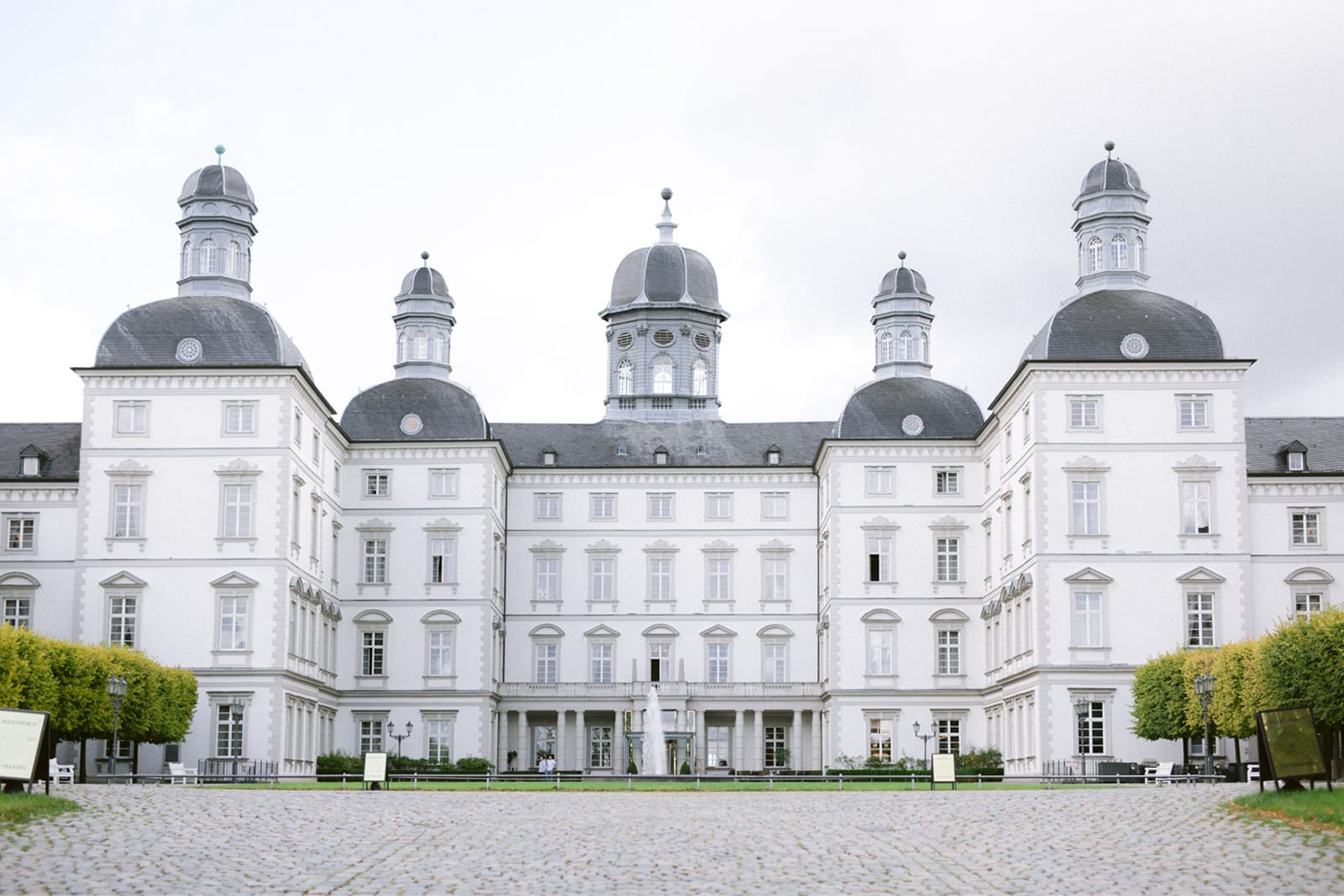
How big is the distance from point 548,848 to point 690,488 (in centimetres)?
4961

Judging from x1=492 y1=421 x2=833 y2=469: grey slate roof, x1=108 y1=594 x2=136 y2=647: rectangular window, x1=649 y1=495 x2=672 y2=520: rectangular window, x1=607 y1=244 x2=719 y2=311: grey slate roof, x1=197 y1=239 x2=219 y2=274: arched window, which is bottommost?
x1=108 y1=594 x2=136 y2=647: rectangular window

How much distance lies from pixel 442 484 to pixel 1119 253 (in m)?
26.6

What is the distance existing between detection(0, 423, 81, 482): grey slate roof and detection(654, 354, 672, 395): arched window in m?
25.8

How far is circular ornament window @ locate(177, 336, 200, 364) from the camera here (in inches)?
2291

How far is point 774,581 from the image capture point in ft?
240

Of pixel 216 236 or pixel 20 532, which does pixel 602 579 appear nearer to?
pixel 216 236

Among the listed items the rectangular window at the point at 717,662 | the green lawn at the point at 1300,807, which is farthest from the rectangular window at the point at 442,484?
the green lawn at the point at 1300,807

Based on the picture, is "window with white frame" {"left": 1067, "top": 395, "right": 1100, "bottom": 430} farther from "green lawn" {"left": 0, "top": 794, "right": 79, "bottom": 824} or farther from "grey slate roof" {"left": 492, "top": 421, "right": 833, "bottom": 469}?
"green lawn" {"left": 0, "top": 794, "right": 79, "bottom": 824}

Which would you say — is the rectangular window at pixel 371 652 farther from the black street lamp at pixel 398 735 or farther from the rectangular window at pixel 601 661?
the rectangular window at pixel 601 661

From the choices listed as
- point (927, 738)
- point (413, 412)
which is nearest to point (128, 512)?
point (413, 412)

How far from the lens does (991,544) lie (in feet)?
219

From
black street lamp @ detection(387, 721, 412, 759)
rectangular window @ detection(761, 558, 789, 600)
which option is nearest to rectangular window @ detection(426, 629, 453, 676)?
black street lamp @ detection(387, 721, 412, 759)

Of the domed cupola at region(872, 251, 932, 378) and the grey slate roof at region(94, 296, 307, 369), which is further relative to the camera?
the domed cupola at region(872, 251, 932, 378)

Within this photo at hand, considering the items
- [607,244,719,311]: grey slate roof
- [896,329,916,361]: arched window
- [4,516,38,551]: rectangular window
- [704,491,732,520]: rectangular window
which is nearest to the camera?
[4,516,38,551]: rectangular window
